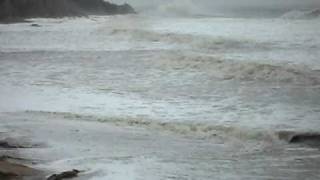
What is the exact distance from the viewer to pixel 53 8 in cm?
6394

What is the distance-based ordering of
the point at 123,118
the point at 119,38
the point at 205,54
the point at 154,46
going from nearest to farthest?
the point at 123,118 < the point at 205,54 < the point at 154,46 < the point at 119,38

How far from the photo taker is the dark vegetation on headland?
184 ft

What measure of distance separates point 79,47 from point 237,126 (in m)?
16.6

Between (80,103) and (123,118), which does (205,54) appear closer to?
(80,103)

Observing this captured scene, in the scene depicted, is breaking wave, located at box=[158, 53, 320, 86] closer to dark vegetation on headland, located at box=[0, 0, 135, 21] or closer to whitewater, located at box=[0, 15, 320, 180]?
whitewater, located at box=[0, 15, 320, 180]

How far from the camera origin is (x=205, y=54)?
2019 cm

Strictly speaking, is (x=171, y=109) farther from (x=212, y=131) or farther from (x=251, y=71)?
(x=251, y=71)

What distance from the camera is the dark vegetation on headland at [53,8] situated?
56.0 metres

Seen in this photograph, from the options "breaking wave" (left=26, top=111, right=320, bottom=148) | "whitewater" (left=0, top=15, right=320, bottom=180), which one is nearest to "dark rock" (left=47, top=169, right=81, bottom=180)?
"whitewater" (left=0, top=15, right=320, bottom=180)

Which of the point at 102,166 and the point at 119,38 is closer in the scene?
the point at 102,166

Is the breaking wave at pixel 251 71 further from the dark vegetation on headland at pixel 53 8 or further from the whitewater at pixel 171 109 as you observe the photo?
the dark vegetation on headland at pixel 53 8

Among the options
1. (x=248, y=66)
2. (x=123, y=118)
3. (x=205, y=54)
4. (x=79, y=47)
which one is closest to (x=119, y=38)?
(x=79, y=47)

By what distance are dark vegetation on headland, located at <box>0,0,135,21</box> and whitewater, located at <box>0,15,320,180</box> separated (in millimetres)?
34692

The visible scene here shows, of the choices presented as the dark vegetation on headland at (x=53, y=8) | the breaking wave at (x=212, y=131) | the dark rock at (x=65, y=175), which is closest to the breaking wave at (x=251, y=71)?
the breaking wave at (x=212, y=131)
